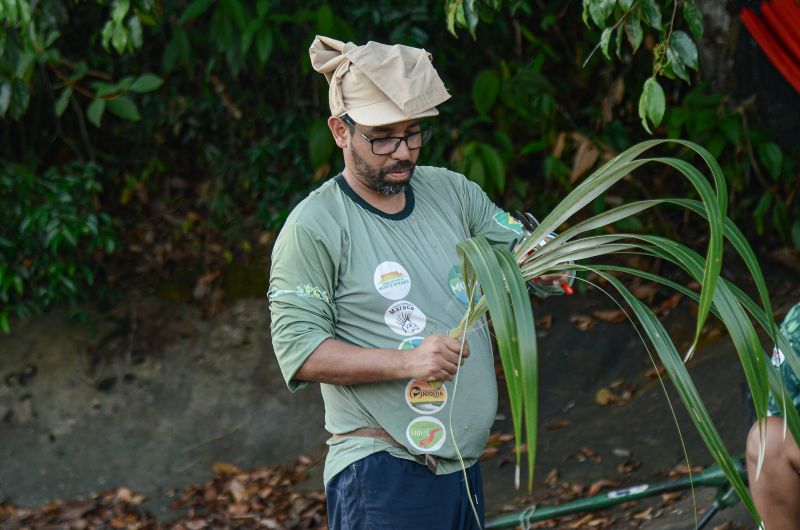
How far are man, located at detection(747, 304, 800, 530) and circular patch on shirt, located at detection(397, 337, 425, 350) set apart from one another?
954 mm

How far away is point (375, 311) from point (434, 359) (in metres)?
0.24

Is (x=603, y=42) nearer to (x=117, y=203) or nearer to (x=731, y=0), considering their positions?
(x=731, y=0)

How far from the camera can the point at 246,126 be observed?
6.49m

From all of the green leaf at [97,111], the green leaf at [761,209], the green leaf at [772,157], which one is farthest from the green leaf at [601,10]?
the green leaf at [97,111]

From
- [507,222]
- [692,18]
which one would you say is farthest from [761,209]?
[507,222]

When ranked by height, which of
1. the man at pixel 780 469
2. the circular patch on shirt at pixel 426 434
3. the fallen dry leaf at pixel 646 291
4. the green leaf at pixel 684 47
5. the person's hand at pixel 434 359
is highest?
the green leaf at pixel 684 47

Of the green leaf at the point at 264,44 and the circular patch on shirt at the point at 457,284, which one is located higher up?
the green leaf at the point at 264,44

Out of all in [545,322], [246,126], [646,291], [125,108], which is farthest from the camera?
[246,126]

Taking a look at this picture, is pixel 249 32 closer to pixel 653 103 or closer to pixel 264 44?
pixel 264 44

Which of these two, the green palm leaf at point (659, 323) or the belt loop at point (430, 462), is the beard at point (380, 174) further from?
the belt loop at point (430, 462)

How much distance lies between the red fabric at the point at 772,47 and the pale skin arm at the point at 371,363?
2.67 m

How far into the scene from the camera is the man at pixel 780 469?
2768 millimetres

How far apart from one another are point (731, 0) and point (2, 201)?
3.62m

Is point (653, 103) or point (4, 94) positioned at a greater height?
point (4, 94)
